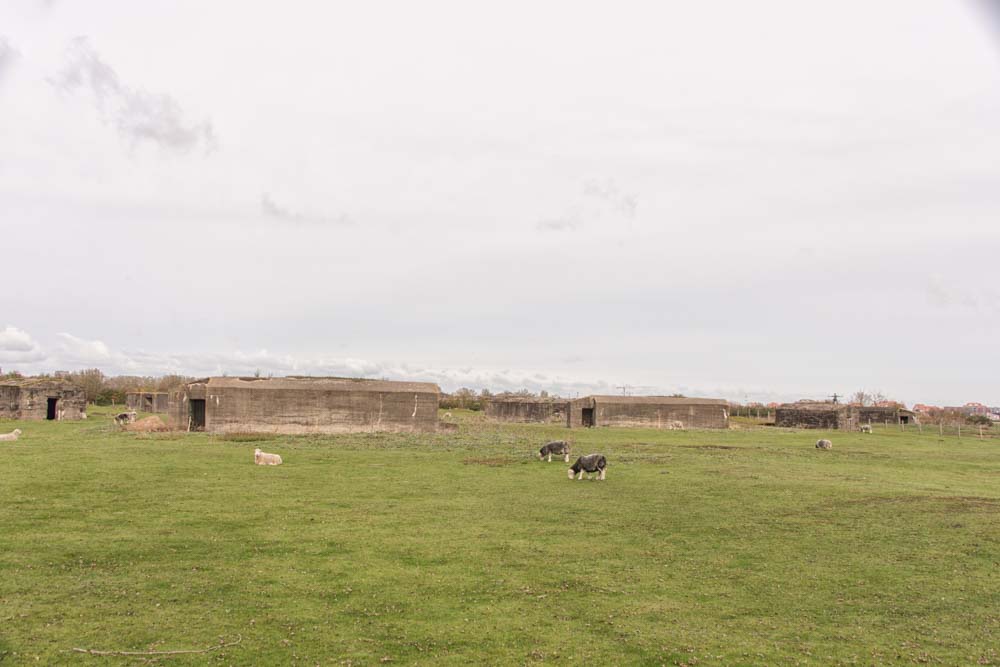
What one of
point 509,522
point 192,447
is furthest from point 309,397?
point 509,522

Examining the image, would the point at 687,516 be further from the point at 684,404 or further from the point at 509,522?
the point at 684,404

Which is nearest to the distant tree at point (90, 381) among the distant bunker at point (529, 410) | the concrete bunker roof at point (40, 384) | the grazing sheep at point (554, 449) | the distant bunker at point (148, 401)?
the distant bunker at point (148, 401)

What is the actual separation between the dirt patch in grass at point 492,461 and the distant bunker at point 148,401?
5616cm

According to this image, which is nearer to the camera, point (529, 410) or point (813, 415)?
point (529, 410)

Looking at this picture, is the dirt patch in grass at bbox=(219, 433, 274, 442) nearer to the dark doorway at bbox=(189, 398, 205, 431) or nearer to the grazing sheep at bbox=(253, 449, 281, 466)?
the dark doorway at bbox=(189, 398, 205, 431)

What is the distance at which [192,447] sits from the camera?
32500 millimetres

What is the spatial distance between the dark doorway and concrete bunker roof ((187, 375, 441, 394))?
1.49 meters

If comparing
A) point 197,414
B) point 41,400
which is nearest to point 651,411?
point 197,414

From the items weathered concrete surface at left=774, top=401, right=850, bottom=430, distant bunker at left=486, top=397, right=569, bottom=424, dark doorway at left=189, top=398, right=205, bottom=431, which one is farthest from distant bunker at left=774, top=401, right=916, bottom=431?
dark doorway at left=189, top=398, right=205, bottom=431

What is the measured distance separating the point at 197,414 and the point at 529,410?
35524mm

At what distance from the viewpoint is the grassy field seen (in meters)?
9.27

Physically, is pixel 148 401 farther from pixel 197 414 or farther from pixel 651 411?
pixel 651 411

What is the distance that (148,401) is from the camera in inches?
3132

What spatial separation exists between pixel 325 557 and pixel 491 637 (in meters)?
5.11
